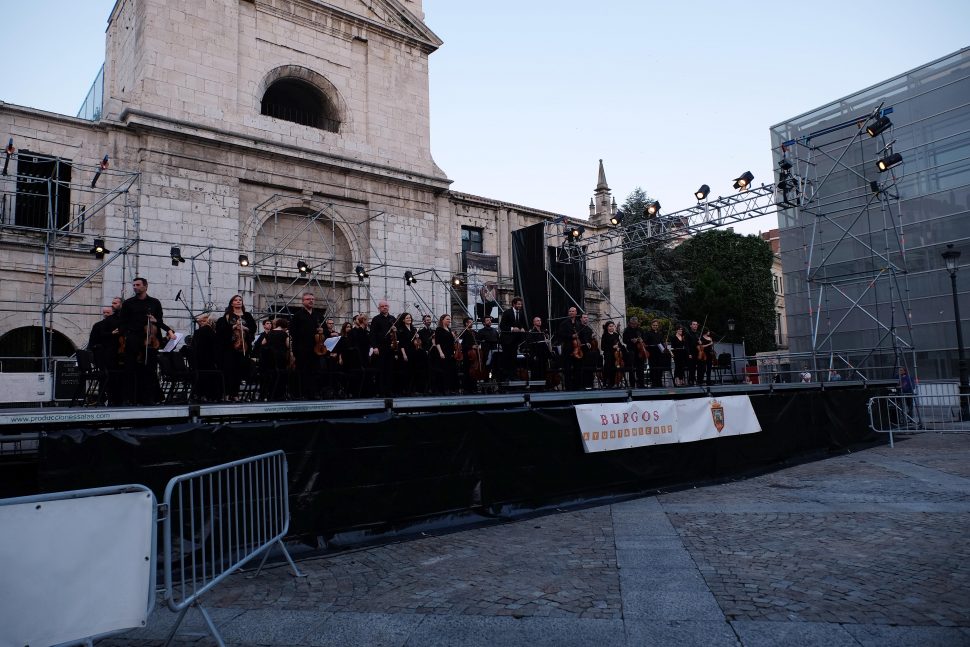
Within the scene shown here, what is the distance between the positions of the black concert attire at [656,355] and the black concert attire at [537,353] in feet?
9.02

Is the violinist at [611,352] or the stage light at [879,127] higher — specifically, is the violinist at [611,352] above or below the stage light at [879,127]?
below

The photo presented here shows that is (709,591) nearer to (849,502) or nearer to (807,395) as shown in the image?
(849,502)

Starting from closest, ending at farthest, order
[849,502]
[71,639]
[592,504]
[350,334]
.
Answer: [71,639], [849,502], [592,504], [350,334]

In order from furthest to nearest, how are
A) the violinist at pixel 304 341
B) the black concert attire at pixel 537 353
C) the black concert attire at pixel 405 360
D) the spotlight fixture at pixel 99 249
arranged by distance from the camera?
the black concert attire at pixel 537 353 → the spotlight fixture at pixel 99 249 → the black concert attire at pixel 405 360 → the violinist at pixel 304 341

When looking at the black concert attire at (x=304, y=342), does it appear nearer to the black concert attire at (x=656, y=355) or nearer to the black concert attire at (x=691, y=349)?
the black concert attire at (x=656, y=355)

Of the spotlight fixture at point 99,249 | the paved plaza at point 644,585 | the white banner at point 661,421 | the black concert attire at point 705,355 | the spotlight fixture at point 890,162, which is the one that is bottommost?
the paved plaza at point 644,585

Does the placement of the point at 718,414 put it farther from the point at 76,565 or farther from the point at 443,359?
the point at 76,565

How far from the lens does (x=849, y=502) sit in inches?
321

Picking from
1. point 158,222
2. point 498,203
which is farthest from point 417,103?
point 158,222

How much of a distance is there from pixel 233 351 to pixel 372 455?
17.3 feet

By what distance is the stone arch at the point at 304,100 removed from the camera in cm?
2169

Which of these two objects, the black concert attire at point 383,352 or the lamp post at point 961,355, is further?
the lamp post at point 961,355

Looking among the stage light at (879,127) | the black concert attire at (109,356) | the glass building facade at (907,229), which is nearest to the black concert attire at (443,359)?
the black concert attire at (109,356)

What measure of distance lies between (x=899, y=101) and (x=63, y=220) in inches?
1105
